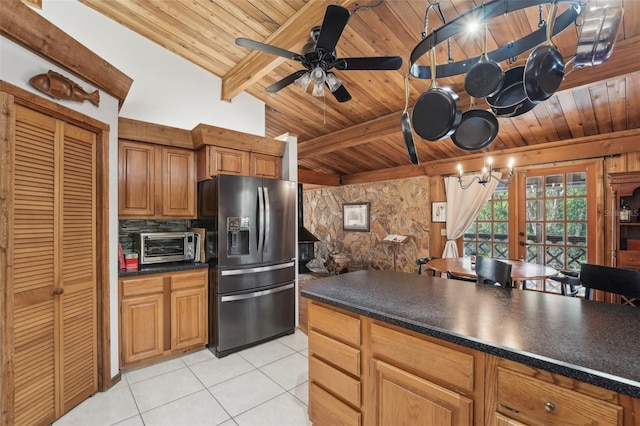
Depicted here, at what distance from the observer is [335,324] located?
1588 millimetres

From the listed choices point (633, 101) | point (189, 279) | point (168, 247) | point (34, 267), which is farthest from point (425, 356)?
point (633, 101)

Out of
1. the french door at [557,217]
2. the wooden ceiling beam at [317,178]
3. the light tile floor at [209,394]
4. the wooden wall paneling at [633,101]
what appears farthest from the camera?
the wooden ceiling beam at [317,178]

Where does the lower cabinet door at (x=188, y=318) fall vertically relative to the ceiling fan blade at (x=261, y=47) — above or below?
below

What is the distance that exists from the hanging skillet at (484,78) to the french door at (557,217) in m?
3.70

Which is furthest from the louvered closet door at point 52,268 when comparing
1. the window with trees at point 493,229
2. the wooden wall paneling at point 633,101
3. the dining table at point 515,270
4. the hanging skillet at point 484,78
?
the window with trees at point 493,229

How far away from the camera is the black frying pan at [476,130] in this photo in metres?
1.49

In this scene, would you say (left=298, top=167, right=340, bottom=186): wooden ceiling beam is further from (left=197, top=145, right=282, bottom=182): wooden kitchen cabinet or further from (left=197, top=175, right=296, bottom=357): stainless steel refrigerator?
(left=197, top=175, right=296, bottom=357): stainless steel refrigerator

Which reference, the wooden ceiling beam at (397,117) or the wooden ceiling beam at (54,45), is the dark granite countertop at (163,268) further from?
the wooden ceiling beam at (397,117)

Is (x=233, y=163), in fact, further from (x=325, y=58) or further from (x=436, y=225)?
(x=436, y=225)

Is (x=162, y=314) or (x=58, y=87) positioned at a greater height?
(x=58, y=87)

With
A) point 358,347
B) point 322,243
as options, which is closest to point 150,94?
point 358,347

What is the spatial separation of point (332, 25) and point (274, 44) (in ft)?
4.33

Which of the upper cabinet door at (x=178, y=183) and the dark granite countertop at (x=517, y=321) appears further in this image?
the upper cabinet door at (x=178, y=183)

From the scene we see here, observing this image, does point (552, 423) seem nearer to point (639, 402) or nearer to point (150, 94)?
point (639, 402)
